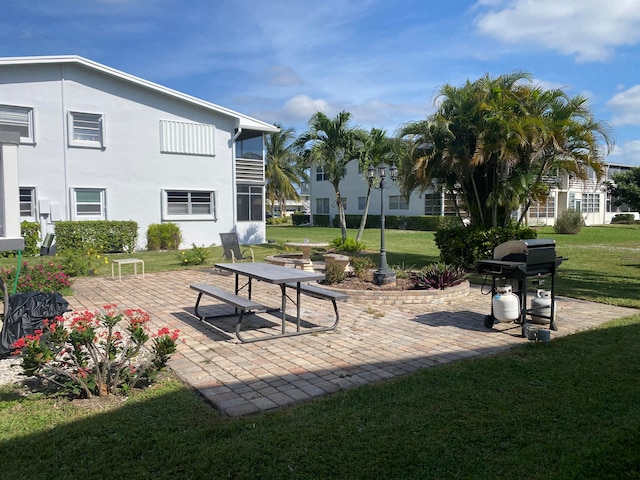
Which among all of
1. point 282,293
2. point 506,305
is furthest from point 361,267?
point 506,305

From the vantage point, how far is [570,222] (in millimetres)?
29500

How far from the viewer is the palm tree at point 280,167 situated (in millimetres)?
45219

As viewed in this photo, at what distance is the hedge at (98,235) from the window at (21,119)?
3.20m

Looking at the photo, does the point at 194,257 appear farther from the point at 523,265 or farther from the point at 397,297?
the point at 523,265

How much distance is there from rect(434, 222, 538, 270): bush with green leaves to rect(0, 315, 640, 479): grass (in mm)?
8122

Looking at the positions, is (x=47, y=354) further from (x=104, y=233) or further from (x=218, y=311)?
(x=104, y=233)

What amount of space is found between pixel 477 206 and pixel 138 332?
11098 millimetres

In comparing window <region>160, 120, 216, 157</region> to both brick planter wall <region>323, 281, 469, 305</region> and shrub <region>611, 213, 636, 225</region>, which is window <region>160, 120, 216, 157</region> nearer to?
brick planter wall <region>323, 281, 469, 305</region>

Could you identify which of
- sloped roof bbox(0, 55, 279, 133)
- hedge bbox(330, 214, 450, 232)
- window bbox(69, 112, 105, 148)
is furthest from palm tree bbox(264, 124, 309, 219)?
window bbox(69, 112, 105, 148)

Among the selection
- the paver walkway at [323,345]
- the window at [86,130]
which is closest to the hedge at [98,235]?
the window at [86,130]

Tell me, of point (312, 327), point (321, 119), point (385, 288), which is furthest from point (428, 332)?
point (321, 119)

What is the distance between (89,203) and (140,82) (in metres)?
4.93

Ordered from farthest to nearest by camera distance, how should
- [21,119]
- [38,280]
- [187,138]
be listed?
1. [187,138]
2. [21,119]
3. [38,280]

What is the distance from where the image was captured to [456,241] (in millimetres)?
13312
